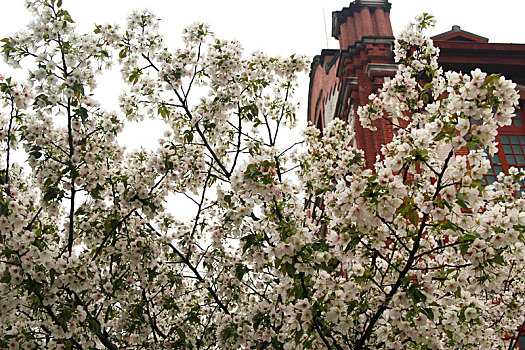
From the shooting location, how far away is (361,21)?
16125 mm

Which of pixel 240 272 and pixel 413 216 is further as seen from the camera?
pixel 240 272

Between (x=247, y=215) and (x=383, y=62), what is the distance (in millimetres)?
10478

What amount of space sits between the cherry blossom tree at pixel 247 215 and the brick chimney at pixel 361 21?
7.98 metres

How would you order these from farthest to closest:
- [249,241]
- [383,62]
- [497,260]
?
[383,62] → [249,241] → [497,260]

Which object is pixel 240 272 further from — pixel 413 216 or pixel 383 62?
pixel 383 62

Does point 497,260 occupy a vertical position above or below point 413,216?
below

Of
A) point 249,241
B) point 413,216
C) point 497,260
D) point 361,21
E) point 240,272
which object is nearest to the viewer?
point 497,260

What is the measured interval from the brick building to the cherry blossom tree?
17.6 ft

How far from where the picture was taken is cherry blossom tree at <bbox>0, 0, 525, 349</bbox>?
4.59 metres

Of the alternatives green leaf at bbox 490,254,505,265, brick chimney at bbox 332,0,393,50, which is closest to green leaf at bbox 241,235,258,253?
green leaf at bbox 490,254,505,265

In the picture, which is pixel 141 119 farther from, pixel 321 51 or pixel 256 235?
pixel 321 51

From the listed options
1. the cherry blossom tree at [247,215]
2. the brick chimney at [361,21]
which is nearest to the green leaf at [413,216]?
the cherry blossom tree at [247,215]

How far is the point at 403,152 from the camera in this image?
451cm

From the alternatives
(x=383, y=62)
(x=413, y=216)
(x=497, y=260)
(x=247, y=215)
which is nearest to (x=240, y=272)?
(x=247, y=215)
